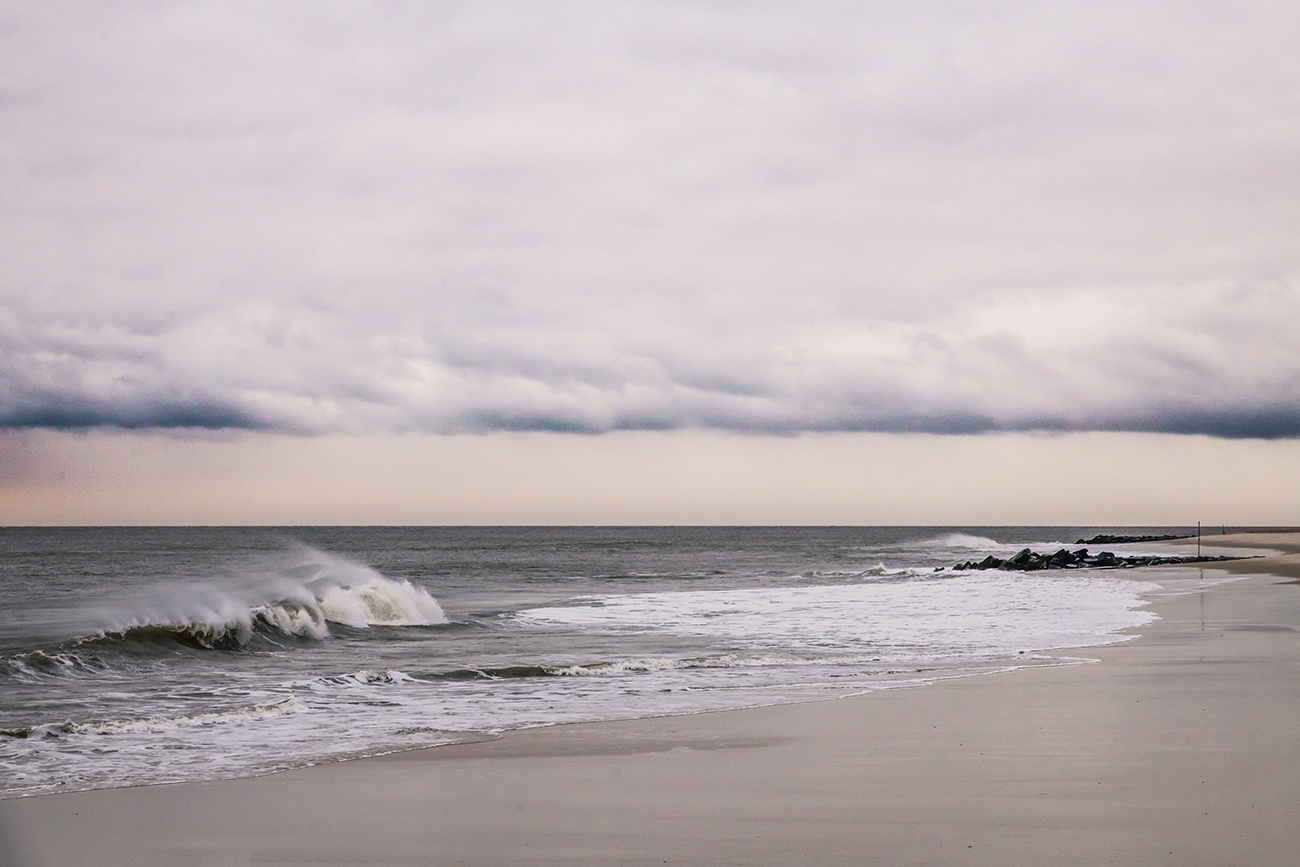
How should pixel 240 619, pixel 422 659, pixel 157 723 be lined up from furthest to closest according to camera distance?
1. pixel 240 619
2. pixel 422 659
3. pixel 157 723

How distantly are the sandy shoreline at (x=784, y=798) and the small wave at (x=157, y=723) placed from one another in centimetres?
300

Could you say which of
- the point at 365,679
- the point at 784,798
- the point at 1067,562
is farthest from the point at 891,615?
the point at 1067,562

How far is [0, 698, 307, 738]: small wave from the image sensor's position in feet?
36.2

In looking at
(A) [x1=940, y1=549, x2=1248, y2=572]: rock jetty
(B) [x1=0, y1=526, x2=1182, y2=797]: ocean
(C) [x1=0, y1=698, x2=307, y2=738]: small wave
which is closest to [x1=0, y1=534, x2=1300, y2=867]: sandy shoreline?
(B) [x1=0, y1=526, x2=1182, y2=797]: ocean

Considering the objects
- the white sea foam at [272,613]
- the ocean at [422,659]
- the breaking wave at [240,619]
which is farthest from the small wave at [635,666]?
the white sea foam at [272,613]

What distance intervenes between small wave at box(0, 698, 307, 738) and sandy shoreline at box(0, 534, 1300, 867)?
9.85ft

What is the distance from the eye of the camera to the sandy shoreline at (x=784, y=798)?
646cm

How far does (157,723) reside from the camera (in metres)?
11.5

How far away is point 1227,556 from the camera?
59.2 meters

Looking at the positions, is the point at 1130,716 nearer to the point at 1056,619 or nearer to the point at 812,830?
the point at 812,830

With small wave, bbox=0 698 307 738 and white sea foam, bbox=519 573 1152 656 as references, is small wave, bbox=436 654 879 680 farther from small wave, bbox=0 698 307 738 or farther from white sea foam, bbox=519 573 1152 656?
small wave, bbox=0 698 307 738

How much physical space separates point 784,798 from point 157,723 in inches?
285

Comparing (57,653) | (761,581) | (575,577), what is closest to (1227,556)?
(761,581)

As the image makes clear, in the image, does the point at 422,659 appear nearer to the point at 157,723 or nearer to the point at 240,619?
the point at 240,619
